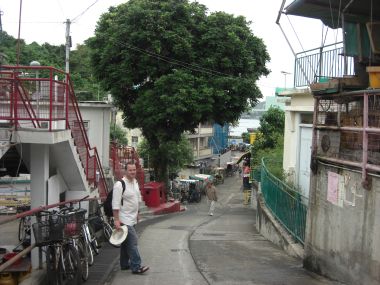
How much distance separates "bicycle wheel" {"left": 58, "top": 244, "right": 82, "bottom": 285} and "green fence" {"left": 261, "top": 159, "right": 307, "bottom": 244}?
4914 millimetres

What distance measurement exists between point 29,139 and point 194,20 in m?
17.6

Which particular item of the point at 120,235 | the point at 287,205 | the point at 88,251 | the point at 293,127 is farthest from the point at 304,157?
the point at 120,235

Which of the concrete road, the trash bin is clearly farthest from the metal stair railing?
the trash bin

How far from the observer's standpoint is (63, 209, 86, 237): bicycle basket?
6.83 meters

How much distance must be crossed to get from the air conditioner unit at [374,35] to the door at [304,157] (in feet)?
23.7

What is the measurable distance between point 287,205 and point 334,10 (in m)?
4.55

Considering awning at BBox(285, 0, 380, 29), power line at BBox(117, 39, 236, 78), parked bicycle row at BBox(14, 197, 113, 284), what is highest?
power line at BBox(117, 39, 236, 78)


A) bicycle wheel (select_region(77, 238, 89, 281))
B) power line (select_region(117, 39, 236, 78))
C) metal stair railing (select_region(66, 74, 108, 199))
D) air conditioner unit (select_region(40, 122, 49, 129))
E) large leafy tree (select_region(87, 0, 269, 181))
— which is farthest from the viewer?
power line (select_region(117, 39, 236, 78))

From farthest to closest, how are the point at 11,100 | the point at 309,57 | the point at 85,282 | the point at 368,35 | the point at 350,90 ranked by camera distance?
1. the point at 309,57
2. the point at 368,35
3. the point at 350,90
4. the point at 85,282
5. the point at 11,100

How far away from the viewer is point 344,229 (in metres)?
7.16

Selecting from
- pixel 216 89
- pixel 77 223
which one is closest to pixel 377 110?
pixel 77 223

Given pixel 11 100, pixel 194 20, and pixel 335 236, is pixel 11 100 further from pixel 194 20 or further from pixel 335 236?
pixel 194 20

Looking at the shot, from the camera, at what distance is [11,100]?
672 cm

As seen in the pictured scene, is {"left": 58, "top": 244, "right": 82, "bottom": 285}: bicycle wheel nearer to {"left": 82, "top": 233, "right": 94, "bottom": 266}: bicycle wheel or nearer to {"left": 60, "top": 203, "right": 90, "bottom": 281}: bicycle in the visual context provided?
{"left": 60, "top": 203, "right": 90, "bottom": 281}: bicycle
